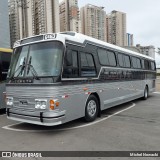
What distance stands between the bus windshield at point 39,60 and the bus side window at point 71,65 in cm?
22

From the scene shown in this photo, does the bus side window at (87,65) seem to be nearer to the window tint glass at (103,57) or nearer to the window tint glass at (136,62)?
the window tint glass at (103,57)

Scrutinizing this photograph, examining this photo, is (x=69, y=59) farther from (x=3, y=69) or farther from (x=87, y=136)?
(x=3, y=69)

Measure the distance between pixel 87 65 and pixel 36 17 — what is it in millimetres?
17476

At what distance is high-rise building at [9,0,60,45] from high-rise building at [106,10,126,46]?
14.1 m

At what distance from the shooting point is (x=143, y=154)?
408 cm

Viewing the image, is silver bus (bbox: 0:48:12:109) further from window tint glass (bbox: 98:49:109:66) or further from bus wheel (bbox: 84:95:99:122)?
window tint glass (bbox: 98:49:109:66)

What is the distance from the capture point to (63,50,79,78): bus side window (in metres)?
5.43

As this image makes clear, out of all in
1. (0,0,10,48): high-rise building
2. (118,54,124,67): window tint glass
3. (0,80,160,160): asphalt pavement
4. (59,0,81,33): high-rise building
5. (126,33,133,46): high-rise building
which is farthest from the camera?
(126,33,133,46): high-rise building

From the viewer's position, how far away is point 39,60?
18.0 ft

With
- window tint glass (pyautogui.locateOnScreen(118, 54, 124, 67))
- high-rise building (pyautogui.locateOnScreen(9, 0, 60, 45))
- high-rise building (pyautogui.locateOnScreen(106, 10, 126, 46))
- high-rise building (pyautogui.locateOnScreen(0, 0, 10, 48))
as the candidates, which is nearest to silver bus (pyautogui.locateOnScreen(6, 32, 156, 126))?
window tint glass (pyautogui.locateOnScreen(118, 54, 124, 67))

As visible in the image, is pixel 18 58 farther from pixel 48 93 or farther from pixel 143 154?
pixel 143 154

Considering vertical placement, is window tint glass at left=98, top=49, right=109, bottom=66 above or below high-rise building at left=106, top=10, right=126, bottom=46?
below

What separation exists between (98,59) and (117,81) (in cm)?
192

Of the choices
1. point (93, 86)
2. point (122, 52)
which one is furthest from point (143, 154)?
point (122, 52)
